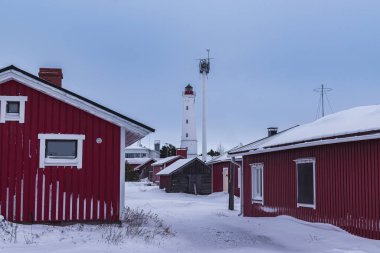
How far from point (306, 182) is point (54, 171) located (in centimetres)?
838

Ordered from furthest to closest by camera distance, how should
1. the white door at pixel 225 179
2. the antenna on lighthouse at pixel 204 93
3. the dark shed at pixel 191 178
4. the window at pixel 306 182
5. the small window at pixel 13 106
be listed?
the antenna on lighthouse at pixel 204 93, the dark shed at pixel 191 178, the white door at pixel 225 179, the window at pixel 306 182, the small window at pixel 13 106

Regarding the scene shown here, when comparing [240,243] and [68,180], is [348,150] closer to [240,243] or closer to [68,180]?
[240,243]

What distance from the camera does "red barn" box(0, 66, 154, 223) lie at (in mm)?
14414

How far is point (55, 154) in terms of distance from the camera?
14.8m

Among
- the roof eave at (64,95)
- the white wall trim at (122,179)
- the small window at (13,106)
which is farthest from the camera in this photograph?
the white wall trim at (122,179)

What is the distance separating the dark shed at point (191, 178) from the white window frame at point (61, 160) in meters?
30.1

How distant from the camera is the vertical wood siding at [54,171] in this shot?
14.4 metres

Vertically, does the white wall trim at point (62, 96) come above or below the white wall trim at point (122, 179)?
above

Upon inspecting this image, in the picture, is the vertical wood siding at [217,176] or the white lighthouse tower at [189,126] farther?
the white lighthouse tower at [189,126]

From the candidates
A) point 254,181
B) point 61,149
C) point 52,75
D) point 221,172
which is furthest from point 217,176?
point 61,149

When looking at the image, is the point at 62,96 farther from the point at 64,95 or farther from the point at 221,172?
the point at 221,172

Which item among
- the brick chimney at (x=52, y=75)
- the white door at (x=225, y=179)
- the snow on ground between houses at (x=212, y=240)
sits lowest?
the snow on ground between houses at (x=212, y=240)

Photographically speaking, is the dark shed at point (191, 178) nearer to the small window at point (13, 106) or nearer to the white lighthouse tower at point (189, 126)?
the small window at point (13, 106)

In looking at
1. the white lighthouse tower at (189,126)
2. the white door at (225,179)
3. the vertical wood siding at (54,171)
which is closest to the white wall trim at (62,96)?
the vertical wood siding at (54,171)
